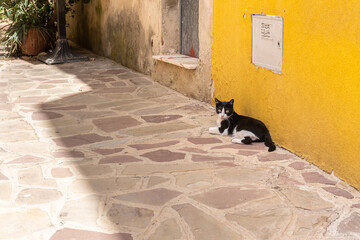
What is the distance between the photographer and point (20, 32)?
28.5ft

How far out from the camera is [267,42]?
13.5 ft

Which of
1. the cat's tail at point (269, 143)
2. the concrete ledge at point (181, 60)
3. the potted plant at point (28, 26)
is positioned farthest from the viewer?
the potted plant at point (28, 26)

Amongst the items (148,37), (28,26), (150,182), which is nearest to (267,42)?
(150,182)

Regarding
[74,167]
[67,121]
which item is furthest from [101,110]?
[74,167]

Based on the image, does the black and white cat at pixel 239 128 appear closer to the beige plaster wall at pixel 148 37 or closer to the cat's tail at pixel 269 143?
the cat's tail at pixel 269 143

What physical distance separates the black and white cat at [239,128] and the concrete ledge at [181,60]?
4.35 ft

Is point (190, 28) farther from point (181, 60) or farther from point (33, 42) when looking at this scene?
point (33, 42)

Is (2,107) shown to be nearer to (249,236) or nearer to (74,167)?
(74,167)

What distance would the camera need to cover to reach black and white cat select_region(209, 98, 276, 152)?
4.07 meters

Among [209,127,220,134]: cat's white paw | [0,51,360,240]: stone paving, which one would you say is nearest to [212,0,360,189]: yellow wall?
[0,51,360,240]: stone paving

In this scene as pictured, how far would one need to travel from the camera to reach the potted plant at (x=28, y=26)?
→ 28.2 ft

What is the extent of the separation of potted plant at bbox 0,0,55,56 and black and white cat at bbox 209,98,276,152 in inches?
216

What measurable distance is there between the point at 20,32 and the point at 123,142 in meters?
Result: 5.36

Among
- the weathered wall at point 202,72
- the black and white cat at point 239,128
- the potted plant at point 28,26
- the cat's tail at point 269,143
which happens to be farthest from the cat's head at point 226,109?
the potted plant at point 28,26
